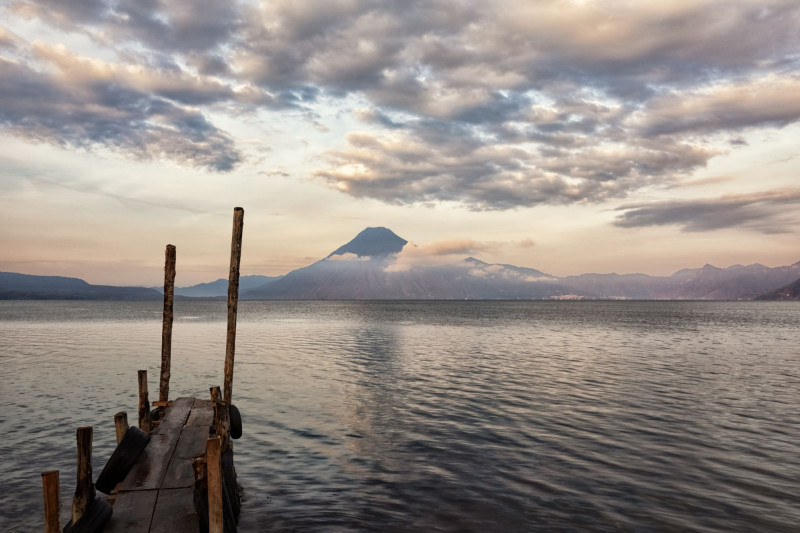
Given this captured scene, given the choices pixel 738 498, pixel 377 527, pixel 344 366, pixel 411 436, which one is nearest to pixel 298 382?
pixel 344 366

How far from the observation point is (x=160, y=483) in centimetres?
970

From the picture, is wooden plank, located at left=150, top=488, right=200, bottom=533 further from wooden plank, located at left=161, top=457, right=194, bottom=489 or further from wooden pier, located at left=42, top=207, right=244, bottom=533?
wooden plank, located at left=161, top=457, right=194, bottom=489

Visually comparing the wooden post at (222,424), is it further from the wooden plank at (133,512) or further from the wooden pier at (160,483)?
the wooden plank at (133,512)

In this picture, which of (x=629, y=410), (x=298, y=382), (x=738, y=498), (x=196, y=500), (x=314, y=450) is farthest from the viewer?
(x=298, y=382)

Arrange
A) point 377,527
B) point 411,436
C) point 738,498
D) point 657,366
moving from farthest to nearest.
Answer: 1. point 657,366
2. point 411,436
3. point 738,498
4. point 377,527

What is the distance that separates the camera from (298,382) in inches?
1120

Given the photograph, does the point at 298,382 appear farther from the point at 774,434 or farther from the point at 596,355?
the point at 596,355

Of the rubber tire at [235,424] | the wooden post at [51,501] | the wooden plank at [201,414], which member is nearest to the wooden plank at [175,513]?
the wooden post at [51,501]

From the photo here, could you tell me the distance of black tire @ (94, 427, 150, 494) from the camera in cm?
1018

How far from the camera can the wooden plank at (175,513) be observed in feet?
27.3

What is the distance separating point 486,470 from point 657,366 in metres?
26.4

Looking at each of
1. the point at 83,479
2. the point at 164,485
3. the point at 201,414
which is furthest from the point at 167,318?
the point at 83,479

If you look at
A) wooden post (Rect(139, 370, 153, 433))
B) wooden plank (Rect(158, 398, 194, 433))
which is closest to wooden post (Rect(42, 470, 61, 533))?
wooden plank (Rect(158, 398, 194, 433))

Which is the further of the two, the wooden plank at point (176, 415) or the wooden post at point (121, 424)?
the wooden plank at point (176, 415)
